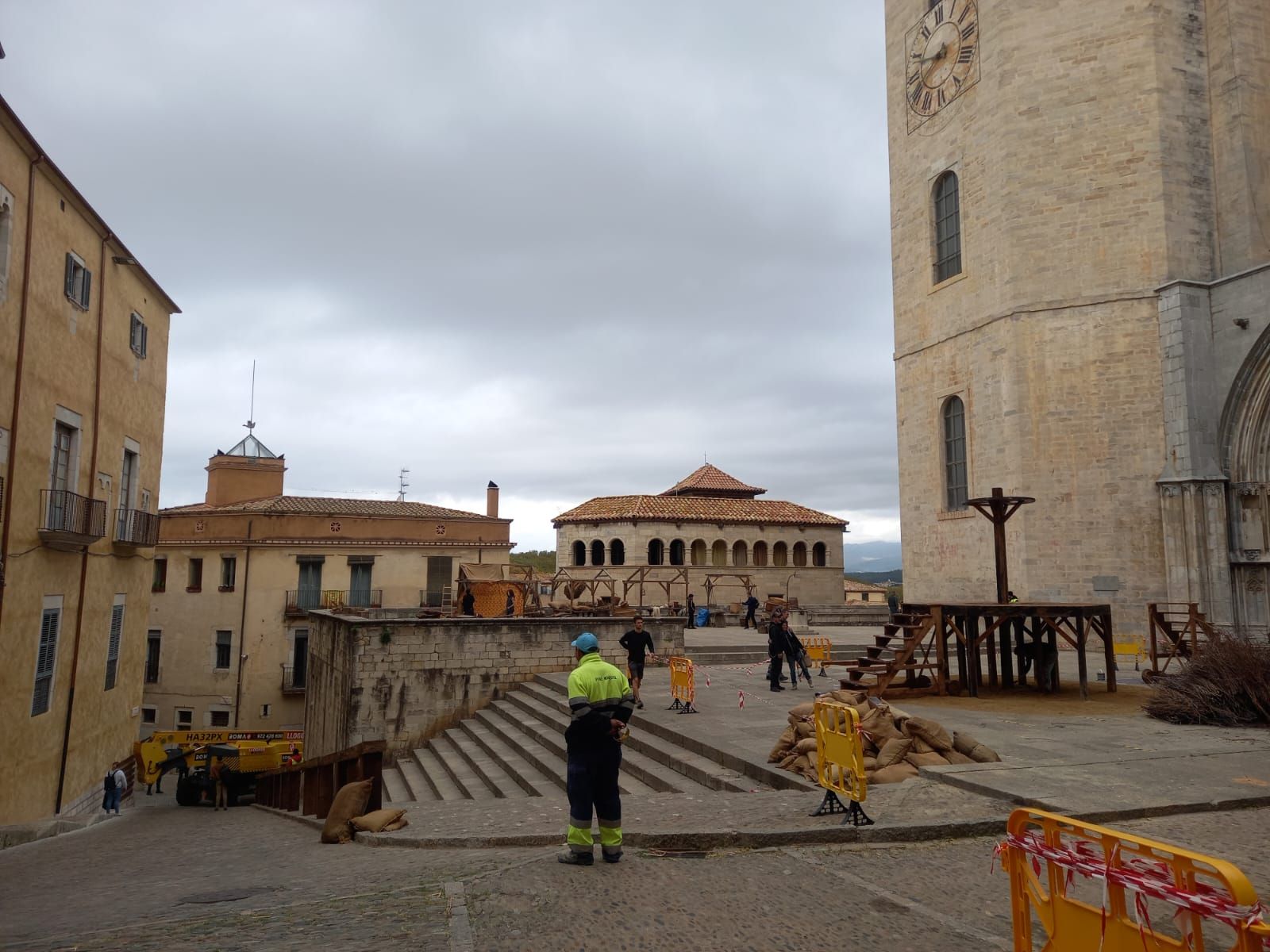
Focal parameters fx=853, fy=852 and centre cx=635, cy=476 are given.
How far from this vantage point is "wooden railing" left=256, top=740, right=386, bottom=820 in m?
9.10

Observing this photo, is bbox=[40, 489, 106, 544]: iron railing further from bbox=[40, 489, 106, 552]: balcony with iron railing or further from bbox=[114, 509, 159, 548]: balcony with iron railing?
bbox=[114, 509, 159, 548]: balcony with iron railing

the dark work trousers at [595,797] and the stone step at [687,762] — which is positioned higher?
the dark work trousers at [595,797]

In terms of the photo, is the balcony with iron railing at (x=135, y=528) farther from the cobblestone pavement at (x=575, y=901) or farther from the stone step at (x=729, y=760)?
the stone step at (x=729, y=760)

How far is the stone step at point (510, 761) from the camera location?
10328mm

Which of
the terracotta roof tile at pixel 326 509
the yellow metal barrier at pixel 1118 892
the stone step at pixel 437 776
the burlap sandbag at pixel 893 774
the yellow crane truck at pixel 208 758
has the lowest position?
the yellow crane truck at pixel 208 758

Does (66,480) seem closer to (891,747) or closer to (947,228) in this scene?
(891,747)

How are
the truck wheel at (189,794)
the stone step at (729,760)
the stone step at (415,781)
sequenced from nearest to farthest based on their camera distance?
the stone step at (729,760) < the stone step at (415,781) < the truck wheel at (189,794)

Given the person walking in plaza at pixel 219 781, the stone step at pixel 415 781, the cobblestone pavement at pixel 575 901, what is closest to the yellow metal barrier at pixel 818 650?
the stone step at pixel 415 781

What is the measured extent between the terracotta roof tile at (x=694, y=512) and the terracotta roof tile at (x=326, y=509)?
15.6 ft

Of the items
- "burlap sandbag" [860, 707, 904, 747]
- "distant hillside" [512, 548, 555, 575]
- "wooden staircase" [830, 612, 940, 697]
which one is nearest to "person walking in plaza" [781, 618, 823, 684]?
"wooden staircase" [830, 612, 940, 697]

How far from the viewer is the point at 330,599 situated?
105 ft

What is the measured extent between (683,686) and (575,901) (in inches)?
295

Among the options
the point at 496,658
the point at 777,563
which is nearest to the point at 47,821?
the point at 496,658

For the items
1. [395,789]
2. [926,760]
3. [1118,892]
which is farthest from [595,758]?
[395,789]
